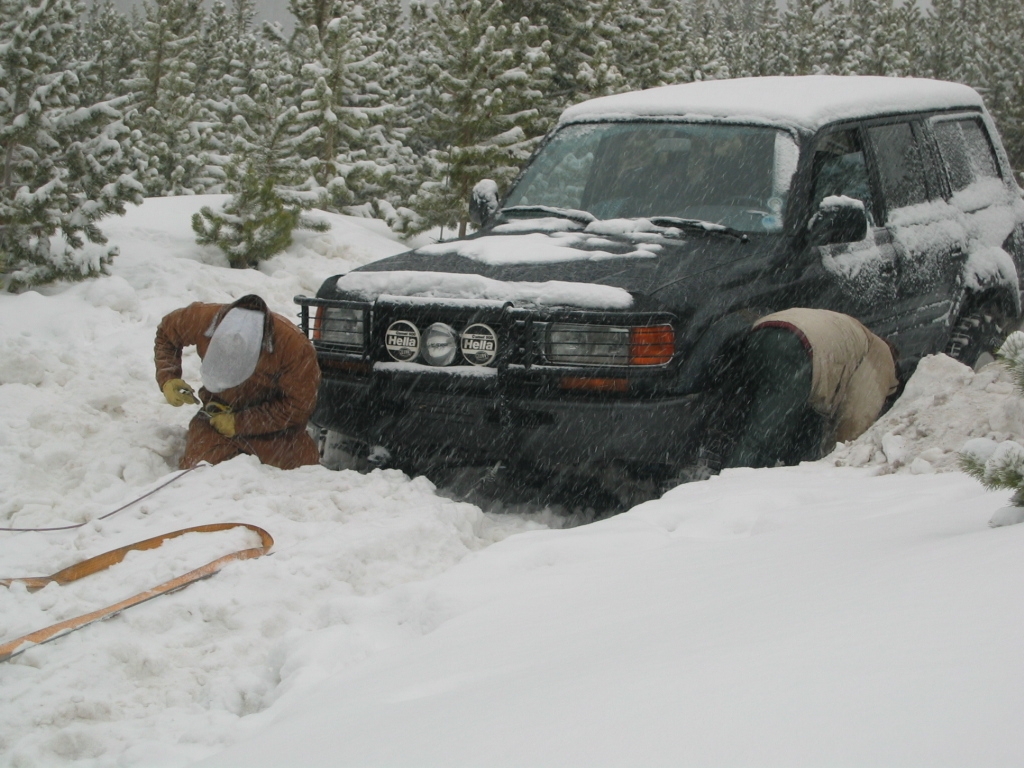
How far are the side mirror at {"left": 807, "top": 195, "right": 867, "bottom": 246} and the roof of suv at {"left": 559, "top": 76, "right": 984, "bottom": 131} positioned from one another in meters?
0.55

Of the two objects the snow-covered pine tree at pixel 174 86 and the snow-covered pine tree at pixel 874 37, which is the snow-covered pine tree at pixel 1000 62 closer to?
the snow-covered pine tree at pixel 874 37

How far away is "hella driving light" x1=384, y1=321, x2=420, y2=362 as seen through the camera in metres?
4.87

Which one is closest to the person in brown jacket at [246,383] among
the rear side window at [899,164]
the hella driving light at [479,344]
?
the hella driving light at [479,344]

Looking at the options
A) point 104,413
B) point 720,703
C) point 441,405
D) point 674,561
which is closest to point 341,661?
point 674,561

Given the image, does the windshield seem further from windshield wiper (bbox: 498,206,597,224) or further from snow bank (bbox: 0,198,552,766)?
snow bank (bbox: 0,198,552,766)

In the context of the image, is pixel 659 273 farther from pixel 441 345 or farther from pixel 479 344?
pixel 441 345

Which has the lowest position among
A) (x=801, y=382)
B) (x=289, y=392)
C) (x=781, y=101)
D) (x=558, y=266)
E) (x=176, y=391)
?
(x=176, y=391)

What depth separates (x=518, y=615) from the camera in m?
2.89

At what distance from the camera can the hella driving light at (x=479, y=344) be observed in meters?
4.70

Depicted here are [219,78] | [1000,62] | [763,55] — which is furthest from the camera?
[763,55]

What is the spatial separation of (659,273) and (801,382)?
767mm

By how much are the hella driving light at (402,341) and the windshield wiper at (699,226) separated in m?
1.38

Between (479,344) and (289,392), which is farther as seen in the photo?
(289,392)

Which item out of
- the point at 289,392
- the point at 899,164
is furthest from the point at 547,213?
the point at 899,164
